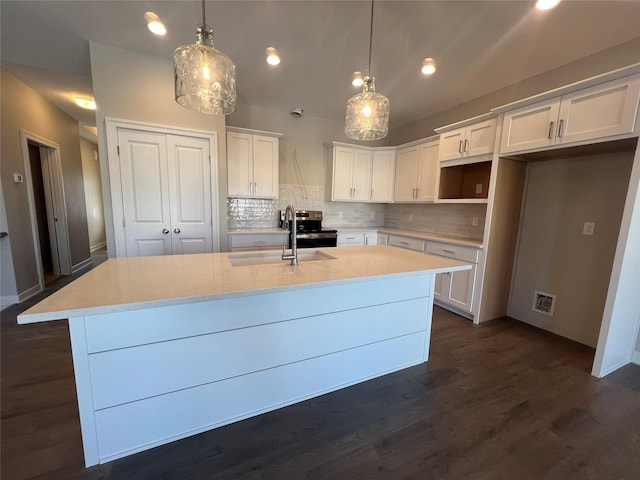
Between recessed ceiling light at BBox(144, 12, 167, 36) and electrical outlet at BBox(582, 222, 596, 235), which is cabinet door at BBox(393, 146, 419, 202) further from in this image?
recessed ceiling light at BBox(144, 12, 167, 36)

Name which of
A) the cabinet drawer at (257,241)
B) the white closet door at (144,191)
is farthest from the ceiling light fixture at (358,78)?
the white closet door at (144,191)

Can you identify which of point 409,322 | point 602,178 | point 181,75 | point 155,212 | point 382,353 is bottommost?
point 382,353

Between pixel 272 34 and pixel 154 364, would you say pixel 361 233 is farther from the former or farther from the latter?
pixel 154 364

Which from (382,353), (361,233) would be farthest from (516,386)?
(361,233)

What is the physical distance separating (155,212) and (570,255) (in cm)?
453

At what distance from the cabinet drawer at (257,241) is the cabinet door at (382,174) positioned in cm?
182

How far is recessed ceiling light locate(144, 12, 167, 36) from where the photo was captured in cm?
213

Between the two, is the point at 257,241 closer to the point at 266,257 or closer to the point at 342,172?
the point at 266,257

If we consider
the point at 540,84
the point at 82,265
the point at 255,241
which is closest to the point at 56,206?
the point at 82,265

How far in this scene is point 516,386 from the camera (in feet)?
6.55

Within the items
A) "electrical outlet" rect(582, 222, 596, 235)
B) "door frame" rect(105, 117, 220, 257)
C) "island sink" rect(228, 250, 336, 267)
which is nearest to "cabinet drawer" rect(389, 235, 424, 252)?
"electrical outlet" rect(582, 222, 596, 235)

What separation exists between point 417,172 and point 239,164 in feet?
8.80

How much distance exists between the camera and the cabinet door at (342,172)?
4320mm

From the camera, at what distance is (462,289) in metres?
3.17
